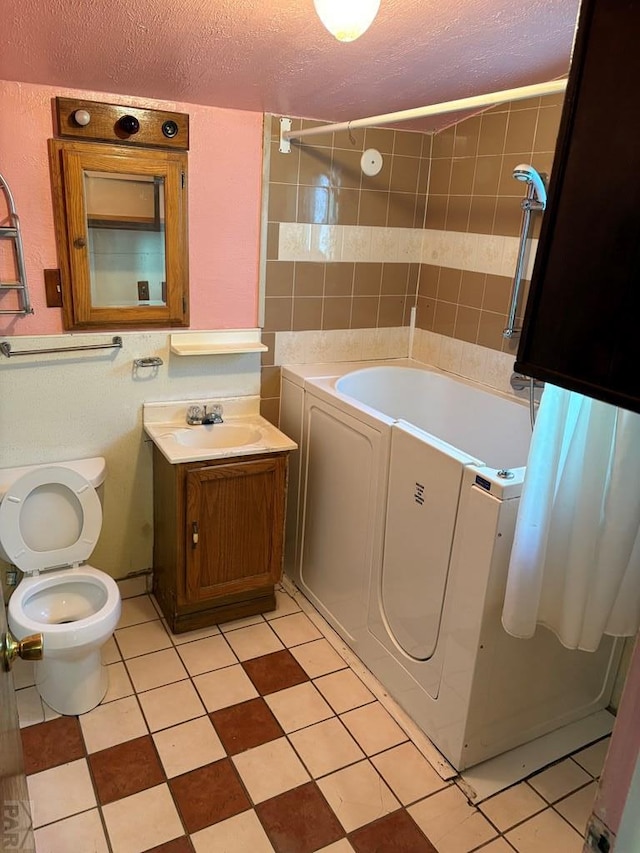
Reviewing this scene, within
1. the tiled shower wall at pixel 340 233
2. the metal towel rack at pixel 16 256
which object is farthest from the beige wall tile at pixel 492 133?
the metal towel rack at pixel 16 256

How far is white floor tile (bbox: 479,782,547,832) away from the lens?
5.97 feet

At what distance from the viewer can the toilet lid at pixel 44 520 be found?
2188mm

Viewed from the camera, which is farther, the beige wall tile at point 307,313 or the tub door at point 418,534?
the beige wall tile at point 307,313

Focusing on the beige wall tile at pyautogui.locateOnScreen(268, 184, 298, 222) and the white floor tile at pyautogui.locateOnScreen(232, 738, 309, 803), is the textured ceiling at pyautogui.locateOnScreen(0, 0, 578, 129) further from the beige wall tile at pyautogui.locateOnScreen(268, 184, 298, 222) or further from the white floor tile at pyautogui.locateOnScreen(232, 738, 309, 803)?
the white floor tile at pyautogui.locateOnScreen(232, 738, 309, 803)

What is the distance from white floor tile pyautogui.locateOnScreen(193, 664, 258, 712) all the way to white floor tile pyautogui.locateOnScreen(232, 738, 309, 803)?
0.76ft

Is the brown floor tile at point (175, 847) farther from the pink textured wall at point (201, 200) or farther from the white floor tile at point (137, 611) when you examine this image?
the pink textured wall at point (201, 200)

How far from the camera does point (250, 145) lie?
2.52m

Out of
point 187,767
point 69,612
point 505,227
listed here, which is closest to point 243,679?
Answer: point 187,767

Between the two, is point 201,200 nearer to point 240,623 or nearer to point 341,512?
point 341,512

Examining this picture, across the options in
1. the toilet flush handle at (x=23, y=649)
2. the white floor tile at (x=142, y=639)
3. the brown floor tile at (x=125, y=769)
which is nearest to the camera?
the toilet flush handle at (x=23, y=649)

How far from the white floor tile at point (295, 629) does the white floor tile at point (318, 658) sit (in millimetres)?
34

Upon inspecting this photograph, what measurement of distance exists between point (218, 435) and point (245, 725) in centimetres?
115

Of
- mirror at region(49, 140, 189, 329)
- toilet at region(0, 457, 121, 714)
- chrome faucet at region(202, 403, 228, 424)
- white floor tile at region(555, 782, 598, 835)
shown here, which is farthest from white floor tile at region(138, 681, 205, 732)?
mirror at region(49, 140, 189, 329)

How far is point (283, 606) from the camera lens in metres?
2.76
